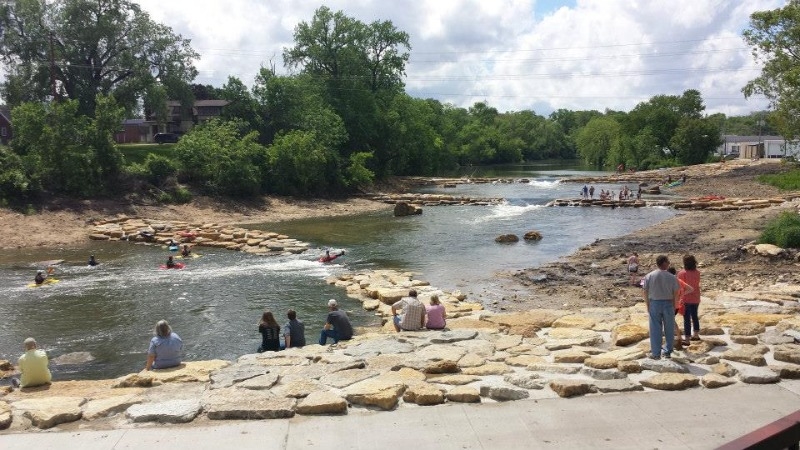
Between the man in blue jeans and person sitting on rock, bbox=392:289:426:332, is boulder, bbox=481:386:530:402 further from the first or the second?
person sitting on rock, bbox=392:289:426:332

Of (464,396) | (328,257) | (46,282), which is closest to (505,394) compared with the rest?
(464,396)

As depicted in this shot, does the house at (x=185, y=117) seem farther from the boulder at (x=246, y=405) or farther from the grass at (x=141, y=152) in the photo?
the boulder at (x=246, y=405)

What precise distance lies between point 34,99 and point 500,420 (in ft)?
186

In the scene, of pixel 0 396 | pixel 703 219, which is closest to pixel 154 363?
pixel 0 396

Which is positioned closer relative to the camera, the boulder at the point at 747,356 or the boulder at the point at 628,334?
the boulder at the point at 747,356

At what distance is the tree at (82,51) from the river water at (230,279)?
24.2 meters

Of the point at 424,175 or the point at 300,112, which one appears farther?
the point at 424,175

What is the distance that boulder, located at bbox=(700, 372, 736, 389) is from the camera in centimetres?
934

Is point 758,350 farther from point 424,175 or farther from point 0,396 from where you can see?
point 424,175

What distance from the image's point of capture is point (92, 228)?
125ft

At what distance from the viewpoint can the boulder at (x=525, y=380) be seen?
9.53 metres

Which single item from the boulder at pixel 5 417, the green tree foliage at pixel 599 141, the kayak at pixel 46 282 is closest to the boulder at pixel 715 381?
the boulder at pixel 5 417

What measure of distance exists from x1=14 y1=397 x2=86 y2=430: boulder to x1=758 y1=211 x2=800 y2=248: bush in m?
23.7

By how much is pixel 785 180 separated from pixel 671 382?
55.0 meters
